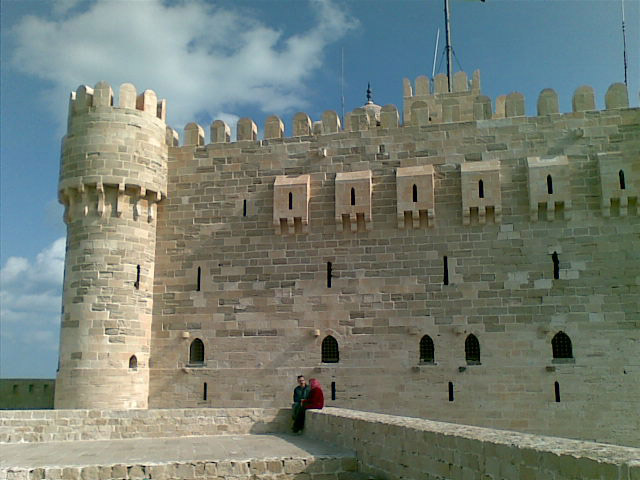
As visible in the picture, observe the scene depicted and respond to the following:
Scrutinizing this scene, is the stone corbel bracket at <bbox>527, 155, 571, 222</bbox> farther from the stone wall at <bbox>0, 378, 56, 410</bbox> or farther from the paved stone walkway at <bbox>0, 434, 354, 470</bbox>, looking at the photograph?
the stone wall at <bbox>0, 378, 56, 410</bbox>

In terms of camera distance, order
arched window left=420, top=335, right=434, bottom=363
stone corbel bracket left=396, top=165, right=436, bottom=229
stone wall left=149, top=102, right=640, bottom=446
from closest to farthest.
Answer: stone wall left=149, top=102, right=640, bottom=446
arched window left=420, top=335, right=434, bottom=363
stone corbel bracket left=396, top=165, right=436, bottom=229

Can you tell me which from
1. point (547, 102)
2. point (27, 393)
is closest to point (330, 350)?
point (547, 102)

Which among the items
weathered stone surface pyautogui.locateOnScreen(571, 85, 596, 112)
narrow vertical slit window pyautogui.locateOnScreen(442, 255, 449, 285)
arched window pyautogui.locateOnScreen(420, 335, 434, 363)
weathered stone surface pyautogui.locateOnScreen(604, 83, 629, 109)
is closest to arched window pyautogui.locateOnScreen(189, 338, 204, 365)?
arched window pyautogui.locateOnScreen(420, 335, 434, 363)

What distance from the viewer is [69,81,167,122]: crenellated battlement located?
15.4 m

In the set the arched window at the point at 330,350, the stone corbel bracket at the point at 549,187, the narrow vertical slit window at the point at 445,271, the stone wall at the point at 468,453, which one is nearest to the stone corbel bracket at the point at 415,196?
the narrow vertical slit window at the point at 445,271

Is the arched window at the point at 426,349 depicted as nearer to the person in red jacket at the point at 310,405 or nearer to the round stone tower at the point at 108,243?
the person in red jacket at the point at 310,405

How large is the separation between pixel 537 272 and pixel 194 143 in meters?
8.53

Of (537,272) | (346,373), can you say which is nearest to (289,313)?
(346,373)

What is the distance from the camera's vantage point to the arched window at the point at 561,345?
13094mm

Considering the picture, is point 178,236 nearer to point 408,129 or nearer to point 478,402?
point 408,129

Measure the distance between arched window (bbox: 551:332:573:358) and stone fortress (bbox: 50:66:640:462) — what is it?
2cm

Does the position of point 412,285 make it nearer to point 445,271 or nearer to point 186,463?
point 445,271

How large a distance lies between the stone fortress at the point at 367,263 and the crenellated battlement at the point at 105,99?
41 millimetres

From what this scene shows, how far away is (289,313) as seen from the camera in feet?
47.8
